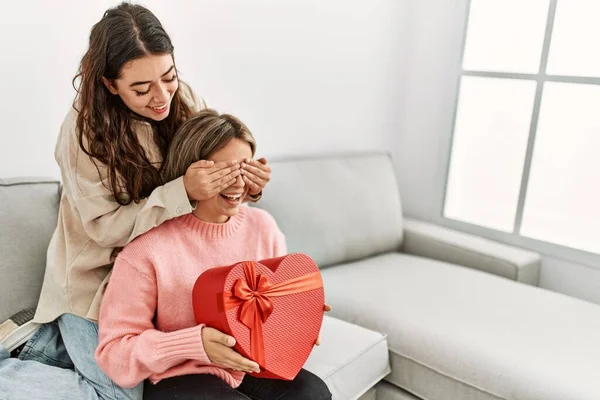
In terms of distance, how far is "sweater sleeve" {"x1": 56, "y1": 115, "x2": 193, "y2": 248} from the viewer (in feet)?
3.76

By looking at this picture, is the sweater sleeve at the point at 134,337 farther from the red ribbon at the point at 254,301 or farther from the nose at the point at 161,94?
the nose at the point at 161,94

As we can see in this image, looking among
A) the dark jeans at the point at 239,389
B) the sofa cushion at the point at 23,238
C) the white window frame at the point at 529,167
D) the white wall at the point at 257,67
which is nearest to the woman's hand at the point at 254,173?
the dark jeans at the point at 239,389

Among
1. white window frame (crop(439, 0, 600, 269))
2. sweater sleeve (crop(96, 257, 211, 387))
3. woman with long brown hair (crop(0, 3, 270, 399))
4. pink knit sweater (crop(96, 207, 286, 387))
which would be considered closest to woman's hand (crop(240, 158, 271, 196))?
woman with long brown hair (crop(0, 3, 270, 399))

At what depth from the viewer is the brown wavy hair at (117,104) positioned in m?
1.11

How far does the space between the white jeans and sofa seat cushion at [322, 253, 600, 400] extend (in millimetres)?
782

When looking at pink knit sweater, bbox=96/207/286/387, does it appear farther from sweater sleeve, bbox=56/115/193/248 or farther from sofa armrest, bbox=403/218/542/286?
sofa armrest, bbox=403/218/542/286

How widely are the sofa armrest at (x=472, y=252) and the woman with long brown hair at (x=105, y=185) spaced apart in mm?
1132

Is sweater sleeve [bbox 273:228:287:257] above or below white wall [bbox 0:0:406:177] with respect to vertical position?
below

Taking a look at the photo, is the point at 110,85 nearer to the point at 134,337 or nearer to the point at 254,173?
the point at 254,173

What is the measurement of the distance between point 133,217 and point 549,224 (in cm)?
172

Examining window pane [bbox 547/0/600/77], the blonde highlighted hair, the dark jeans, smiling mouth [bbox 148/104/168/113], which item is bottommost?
the dark jeans

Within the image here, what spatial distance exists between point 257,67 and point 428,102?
0.92 m

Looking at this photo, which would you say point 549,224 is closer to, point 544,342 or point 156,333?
point 544,342

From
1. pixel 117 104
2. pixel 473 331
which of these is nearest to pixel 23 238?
pixel 117 104
